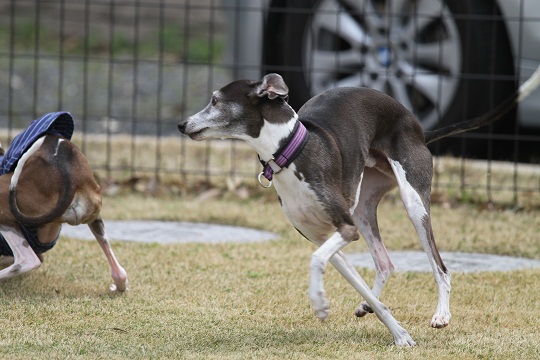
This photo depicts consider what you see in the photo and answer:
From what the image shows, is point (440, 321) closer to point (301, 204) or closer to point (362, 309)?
point (362, 309)

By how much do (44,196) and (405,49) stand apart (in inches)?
144

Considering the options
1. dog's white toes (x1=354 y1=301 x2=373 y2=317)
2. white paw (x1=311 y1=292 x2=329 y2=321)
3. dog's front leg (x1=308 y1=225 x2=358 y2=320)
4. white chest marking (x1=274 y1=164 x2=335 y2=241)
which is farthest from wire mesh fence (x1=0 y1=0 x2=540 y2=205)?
white paw (x1=311 y1=292 x2=329 y2=321)

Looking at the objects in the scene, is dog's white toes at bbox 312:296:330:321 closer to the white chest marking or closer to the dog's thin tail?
the white chest marking

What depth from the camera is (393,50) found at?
7.77 m

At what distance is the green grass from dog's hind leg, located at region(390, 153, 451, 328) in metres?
0.16

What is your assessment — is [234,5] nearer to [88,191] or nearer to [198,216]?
[198,216]

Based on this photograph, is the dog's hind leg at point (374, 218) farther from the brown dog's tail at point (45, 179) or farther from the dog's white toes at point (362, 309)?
the brown dog's tail at point (45, 179)

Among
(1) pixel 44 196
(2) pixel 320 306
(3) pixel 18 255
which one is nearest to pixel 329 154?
(2) pixel 320 306

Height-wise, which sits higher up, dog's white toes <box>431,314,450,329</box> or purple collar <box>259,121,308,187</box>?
purple collar <box>259,121,308,187</box>

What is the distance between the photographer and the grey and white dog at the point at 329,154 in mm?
4230

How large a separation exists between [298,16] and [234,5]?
685 millimetres

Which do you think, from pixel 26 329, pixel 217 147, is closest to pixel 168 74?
pixel 217 147

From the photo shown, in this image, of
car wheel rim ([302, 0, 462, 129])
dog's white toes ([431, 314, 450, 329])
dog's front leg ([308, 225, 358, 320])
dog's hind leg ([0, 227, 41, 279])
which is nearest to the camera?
dog's front leg ([308, 225, 358, 320])

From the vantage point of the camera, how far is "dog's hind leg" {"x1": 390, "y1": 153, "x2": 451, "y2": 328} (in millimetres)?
4566
